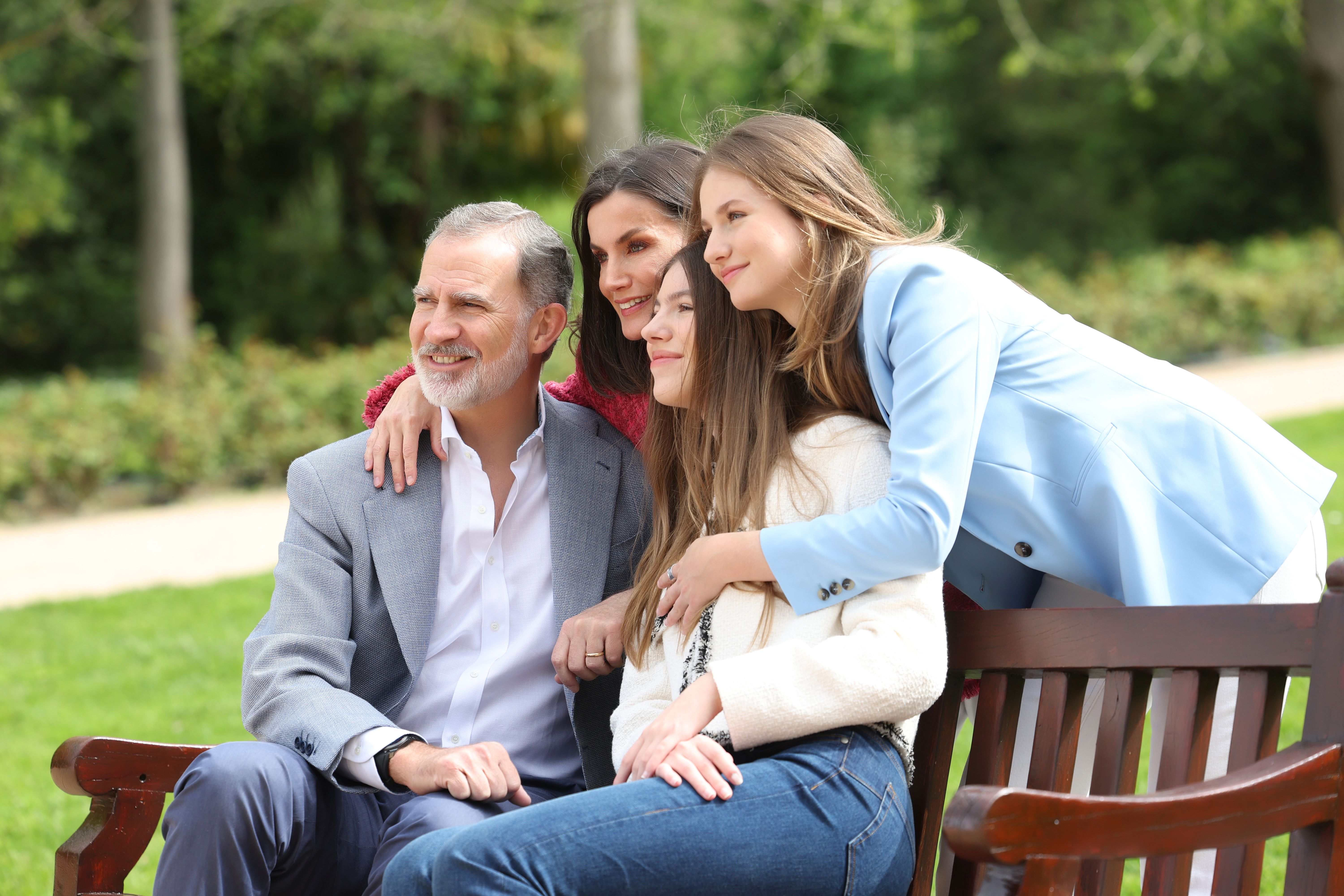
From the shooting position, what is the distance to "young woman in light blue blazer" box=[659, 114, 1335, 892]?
223 centimetres

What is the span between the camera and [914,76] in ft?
80.2

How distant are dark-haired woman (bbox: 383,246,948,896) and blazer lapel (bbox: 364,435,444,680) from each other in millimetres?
519

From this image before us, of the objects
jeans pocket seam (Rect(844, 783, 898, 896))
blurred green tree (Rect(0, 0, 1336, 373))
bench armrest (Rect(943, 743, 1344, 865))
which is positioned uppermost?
blurred green tree (Rect(0, 0, 1336, 373))

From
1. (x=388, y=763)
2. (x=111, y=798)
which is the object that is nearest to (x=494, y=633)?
(x=388, y=763)

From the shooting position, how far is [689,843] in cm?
193

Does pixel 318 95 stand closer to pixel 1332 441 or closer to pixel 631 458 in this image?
pixel 1332 441

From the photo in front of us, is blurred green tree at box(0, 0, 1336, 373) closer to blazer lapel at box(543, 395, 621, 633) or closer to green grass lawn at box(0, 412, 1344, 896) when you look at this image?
green grass lawn at box(0, 412, 1344, 896)

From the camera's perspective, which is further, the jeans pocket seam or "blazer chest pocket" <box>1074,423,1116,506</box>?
"blazer chest pocket" <box>1074,423,1116,506</box>

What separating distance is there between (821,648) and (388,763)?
2.94 ft

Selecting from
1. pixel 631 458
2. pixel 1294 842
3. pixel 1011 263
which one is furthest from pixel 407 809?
pixel 1011 263

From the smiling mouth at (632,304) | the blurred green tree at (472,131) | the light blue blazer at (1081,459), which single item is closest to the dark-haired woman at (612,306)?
the smiling mouth at (632,304)

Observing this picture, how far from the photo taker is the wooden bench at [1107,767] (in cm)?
166

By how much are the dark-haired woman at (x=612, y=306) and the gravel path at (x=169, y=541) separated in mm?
4271

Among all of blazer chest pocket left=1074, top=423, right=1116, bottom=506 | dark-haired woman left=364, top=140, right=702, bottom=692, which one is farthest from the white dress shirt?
blazer chest pocket left=1074, top=423, right=1116, bottom=506
